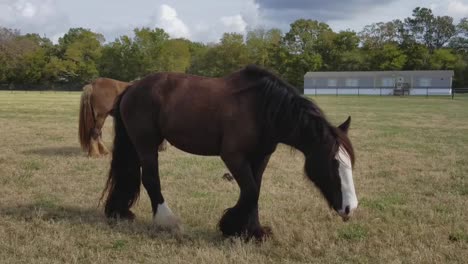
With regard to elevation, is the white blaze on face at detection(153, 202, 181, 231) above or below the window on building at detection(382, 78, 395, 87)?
below

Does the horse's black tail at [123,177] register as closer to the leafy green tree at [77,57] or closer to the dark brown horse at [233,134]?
the dark brown horse at [233,134]

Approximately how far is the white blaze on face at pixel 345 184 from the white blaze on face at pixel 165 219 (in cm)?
186

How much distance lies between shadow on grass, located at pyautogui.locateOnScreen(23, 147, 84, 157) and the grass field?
0.15m

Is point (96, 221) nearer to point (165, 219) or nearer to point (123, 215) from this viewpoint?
point (123, 215)

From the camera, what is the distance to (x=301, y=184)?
746 centimetres

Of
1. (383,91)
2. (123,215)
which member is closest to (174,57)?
(383,91)

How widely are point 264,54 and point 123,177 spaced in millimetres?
79804

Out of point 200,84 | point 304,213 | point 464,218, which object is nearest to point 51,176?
point 200,84

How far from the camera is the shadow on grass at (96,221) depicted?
4.84m

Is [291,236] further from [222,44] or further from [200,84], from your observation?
[222,44]

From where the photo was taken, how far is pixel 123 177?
5488 millimetres

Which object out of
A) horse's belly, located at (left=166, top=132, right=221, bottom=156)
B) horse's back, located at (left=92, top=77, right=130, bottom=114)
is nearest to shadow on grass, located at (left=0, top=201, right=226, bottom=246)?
horse's belly, located at (left=166, top=132, right=221, bottom=156)

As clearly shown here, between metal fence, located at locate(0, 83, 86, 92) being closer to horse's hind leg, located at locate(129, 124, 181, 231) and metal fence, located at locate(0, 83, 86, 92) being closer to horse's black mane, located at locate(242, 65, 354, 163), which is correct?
horse's hind leg, located at locate(129, 124, 181, 231)

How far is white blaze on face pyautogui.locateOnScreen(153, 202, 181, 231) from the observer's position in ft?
16.6
